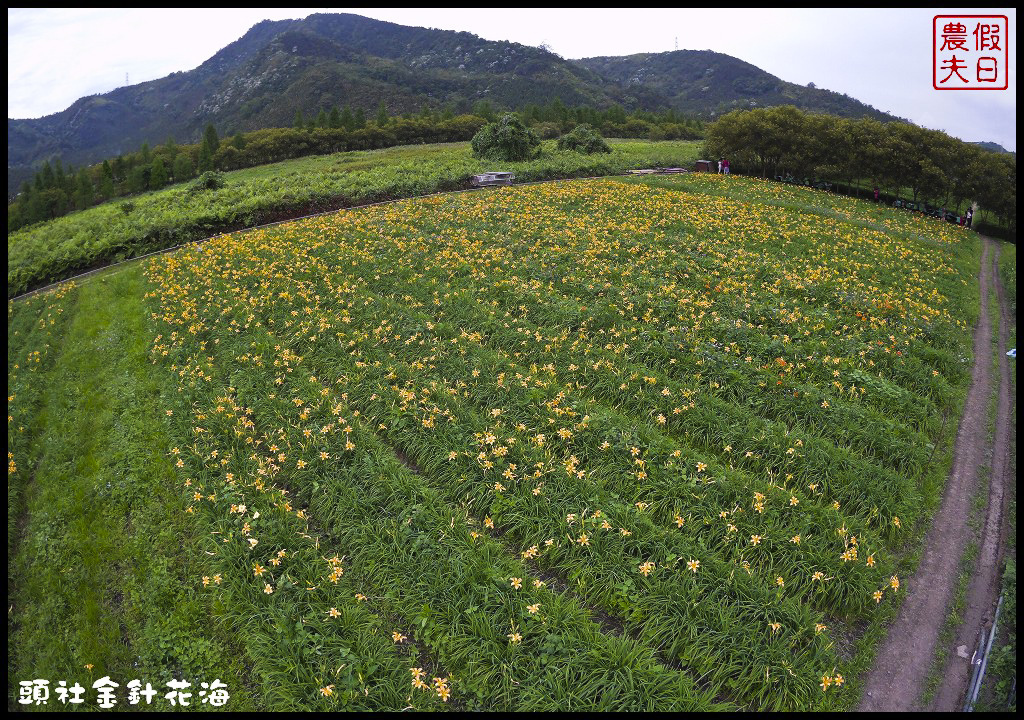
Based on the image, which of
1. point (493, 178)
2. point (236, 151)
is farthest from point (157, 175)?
point (493, 178)

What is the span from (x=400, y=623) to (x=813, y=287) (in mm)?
12771

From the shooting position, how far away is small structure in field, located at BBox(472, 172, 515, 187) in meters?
28.6

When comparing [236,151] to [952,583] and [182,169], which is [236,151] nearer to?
[182,169]

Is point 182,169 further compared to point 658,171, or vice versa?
point 182,169

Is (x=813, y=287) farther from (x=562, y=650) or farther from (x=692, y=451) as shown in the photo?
(x=562, y=650)

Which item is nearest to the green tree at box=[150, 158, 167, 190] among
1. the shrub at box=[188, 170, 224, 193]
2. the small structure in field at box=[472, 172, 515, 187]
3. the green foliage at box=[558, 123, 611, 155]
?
the shrub at box=[188, 170, 224, 193]

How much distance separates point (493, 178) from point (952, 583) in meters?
27.2

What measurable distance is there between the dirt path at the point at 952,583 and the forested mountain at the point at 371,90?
336ft

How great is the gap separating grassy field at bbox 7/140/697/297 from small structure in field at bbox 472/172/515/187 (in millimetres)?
571

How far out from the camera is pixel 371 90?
10338cm

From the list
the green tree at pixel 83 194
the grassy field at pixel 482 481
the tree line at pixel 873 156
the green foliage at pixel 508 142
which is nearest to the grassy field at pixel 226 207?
the green foliage at pixel 508 142

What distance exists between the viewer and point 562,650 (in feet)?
15.9

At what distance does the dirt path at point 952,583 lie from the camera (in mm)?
4797

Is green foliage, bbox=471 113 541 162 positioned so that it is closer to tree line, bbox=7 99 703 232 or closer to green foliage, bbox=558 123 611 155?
green foliage, bbox=558 123 611 155
